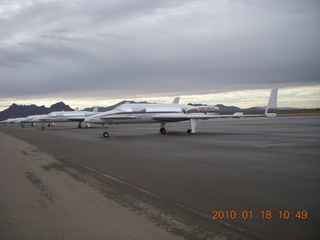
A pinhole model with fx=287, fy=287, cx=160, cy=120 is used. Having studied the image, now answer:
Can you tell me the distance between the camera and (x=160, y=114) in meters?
28.1

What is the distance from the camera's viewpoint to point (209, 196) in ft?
21.2

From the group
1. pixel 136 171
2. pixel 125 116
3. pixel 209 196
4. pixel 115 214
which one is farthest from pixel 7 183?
pixel 125 116

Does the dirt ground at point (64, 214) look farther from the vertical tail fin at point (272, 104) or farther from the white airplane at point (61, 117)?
the white airplane at point (61, 117)

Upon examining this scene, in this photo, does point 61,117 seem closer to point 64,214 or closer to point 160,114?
point 160,114

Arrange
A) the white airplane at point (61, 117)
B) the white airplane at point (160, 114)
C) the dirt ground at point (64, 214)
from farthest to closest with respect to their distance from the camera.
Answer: the white airplane at point (61, 117) → the white airplane at point (160, 114) → the dirt ground at point (64, 214)

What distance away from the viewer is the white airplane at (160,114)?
25.2 metres

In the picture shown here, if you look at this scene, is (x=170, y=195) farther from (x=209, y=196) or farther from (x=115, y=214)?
(x=115, y=214)

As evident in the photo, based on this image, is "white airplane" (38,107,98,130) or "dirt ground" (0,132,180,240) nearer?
"dirt ground" (0,132,180,240)

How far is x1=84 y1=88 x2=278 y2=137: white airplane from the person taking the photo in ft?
82.8

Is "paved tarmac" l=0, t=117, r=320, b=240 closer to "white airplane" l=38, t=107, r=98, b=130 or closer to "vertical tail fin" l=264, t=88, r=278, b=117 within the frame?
"vertical tail fin" l=264, t=88, r=278, b=117
